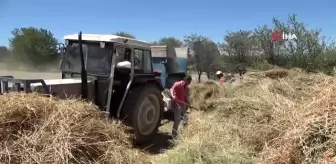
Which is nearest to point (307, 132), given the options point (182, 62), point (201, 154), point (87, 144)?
point (201, 154)

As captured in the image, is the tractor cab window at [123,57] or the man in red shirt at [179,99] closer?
the tractor cab window at [123,57]

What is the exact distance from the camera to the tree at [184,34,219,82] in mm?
30812

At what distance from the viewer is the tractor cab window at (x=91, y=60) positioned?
7.66 metres

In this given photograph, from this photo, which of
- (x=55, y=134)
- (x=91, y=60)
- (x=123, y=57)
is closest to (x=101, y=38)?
(x=91, y=60)

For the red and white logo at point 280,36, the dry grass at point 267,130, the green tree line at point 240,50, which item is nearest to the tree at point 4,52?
the green tree line at point 240,50

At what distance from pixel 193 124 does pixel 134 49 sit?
2276 mm

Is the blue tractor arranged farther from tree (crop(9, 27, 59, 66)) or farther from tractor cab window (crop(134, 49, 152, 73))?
tree (crop(9, 27, 59, 66))

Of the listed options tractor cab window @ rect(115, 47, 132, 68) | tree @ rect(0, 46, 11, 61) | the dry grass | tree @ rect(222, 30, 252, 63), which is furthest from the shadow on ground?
tree @ rect(0, 46, 11, 61)

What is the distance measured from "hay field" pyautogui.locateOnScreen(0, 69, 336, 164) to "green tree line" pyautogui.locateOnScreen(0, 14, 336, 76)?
12.5 ft

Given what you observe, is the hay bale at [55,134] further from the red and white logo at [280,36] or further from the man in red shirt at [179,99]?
the red and white logo at [280,36]

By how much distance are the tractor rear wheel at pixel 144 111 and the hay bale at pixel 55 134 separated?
2.55m

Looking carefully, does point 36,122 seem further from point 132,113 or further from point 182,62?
point 182,62

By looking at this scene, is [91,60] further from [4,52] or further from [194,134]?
[4,52]

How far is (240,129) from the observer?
19.3ft
